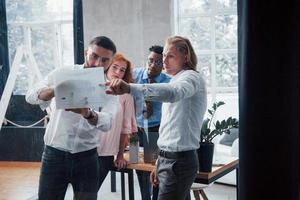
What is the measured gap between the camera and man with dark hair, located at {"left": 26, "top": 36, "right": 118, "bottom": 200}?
138 cm

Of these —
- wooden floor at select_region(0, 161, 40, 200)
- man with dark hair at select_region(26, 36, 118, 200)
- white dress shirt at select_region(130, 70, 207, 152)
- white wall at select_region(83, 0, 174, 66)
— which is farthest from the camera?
wooden floor at select_region(0, 161, 40, 200)

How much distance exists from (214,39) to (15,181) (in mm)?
1473

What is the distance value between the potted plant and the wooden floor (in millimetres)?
1083

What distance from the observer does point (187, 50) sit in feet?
4.48

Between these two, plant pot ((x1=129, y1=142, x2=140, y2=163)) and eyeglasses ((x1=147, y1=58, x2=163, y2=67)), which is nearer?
eyeglasses ((x1=147, y1=58, x2=163, y2=67))

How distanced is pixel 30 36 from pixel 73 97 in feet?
3.09

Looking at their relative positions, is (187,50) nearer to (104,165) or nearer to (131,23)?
(131,23)

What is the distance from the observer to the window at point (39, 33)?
1.79 m

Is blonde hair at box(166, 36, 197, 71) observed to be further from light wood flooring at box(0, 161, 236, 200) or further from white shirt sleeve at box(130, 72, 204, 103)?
light wood flooring at box(0, 161, 236, 200)

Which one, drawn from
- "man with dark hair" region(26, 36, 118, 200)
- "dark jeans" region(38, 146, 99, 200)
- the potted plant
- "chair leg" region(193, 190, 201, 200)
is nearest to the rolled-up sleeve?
"man with dark hair" region(26, 36, 118, 200)

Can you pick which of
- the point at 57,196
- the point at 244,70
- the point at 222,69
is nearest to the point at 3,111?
the point at 57,196

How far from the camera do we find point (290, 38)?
103 centimetres

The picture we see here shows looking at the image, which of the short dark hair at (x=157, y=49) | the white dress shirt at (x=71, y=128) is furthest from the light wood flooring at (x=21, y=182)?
the short dark hair at (x=157, y=49)

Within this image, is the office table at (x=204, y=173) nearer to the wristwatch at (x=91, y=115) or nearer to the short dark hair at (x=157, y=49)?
the wristwatch at (x=91, y=115)
